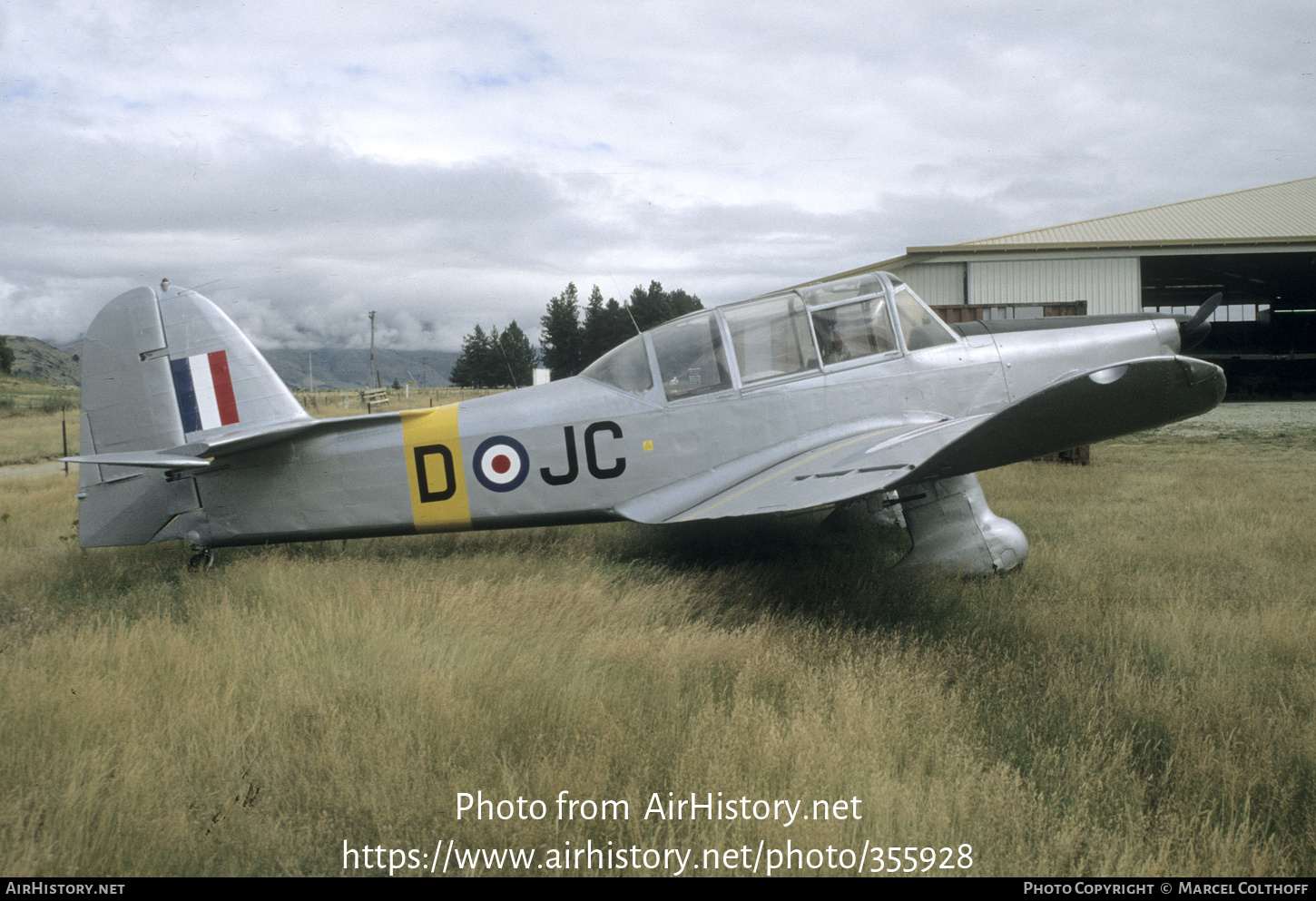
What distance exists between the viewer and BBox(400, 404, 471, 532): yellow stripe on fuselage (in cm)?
516

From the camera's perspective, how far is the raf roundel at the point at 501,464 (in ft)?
16.8

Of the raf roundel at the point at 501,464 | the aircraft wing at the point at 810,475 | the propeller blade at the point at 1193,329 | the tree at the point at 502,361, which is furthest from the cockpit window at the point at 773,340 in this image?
the tree at the point at 502,361

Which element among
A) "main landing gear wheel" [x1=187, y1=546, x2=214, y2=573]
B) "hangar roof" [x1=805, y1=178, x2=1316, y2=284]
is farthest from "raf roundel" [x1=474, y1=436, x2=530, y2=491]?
"hangar roof" [x1=805, y1=178, x2=1316, y2=284]

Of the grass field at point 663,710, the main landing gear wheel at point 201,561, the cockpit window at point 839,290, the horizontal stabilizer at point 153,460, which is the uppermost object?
the cockpit window at point 839,290

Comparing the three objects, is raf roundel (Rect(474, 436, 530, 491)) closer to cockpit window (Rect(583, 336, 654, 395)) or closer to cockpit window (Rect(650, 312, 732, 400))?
cockpit window (Rect(583, 336, 654, 395))

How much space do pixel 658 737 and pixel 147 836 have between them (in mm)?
1776

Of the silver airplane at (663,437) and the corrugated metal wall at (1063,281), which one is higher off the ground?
the corrugated metal wall at (1063,281)

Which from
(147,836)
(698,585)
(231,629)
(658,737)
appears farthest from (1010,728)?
(231,629)

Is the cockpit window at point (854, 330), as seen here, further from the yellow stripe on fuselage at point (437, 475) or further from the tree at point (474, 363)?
the tree at point (474, 363)

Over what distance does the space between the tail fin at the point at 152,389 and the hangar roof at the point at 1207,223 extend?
14.4 m

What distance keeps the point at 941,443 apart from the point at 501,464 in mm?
3065

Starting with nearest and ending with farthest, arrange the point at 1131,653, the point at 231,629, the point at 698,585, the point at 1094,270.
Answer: the point at 1131,653 < the point at 231,629 < the point at 698,585 < the point at 1094,270

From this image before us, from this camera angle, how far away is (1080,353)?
17.2 feet
